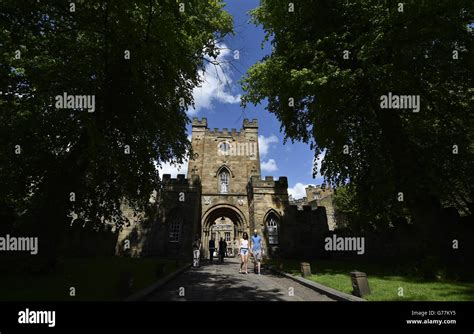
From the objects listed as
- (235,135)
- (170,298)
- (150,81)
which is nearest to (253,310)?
(170,298)

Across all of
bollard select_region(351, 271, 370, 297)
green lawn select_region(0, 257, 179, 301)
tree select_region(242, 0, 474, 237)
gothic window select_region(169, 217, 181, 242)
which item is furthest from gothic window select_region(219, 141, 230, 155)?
bollard select_region(351, 271, 370, 297)

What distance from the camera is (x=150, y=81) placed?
1047cm

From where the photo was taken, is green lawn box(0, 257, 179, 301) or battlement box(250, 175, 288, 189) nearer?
green lawn box(0, 257, 179, 301)

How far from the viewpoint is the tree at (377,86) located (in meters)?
9.42

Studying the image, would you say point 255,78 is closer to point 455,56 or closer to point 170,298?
point 455,56

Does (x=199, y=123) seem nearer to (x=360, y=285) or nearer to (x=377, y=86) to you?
(x=377, y=86)

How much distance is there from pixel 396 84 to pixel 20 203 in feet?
57.1

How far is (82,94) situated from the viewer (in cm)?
954

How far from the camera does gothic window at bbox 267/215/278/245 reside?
2403cm

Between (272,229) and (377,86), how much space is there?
1618 centimetres

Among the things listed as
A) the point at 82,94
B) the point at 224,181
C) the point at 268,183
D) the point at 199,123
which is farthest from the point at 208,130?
the point at 82,94

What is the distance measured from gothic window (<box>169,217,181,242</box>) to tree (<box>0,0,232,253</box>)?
11.6 m

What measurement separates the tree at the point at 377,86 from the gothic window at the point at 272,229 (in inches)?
417

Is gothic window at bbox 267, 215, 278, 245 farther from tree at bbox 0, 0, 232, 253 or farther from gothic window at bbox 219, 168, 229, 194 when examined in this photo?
tree at bbox 0, 0, 232, 253
